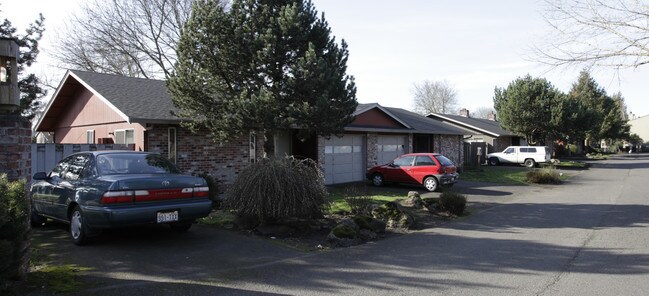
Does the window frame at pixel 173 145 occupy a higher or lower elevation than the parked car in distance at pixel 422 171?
higher

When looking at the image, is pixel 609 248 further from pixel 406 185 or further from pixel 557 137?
pixel 557 137

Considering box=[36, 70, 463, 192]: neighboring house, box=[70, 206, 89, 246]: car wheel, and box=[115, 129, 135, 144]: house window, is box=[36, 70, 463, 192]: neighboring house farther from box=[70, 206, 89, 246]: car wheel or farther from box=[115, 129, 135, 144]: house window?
box=[70, 206, 89, 246]: car wheel

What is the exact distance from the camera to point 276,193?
27.0ft

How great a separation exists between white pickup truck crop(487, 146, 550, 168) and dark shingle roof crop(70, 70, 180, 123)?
27.2 meters

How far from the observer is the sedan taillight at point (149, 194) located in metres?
6.52

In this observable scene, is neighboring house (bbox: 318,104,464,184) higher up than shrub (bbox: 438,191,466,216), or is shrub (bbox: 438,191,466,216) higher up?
neighboring house (bbox: 318,104,464,184)

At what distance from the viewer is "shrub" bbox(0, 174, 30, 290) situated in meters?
4.10

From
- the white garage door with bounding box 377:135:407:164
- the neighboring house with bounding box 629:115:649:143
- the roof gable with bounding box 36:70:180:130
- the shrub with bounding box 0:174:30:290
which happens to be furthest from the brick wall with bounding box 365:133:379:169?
the neighboring house with bounding box 629:115:649:143

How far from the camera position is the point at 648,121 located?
102188mm

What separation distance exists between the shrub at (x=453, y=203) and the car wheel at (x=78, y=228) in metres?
7.97

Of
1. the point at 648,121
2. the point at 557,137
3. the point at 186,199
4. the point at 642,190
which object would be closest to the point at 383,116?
the point at 642,190

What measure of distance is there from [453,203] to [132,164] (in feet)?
24.5

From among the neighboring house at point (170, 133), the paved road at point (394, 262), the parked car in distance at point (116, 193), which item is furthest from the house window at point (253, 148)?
the parked car in distance at point (116, 193)

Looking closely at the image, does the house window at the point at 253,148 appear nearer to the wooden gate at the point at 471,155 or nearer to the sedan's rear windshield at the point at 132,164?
the sedan's rear windshield at the point at 132,164
